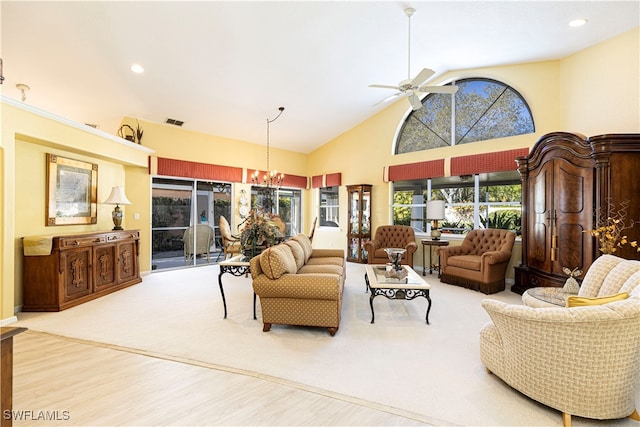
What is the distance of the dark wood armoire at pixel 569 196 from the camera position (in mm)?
3557

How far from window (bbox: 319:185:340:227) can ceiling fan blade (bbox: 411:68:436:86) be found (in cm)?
491

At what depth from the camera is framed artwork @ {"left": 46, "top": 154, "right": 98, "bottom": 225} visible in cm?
435

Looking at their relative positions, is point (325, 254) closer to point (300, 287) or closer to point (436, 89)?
point (300, 287)

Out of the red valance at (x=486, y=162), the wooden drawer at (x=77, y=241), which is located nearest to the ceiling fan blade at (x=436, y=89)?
the red valance at (x=486, y=162)

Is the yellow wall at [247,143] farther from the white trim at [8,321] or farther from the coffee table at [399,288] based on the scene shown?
the coffee table at [399,288]

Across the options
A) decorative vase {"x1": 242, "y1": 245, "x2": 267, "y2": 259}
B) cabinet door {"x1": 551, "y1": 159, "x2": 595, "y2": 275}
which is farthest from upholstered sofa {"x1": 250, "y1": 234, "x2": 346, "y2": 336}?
cabinet door {"x1": 551, "y1": 159, "x2": 595, "y2": 275}

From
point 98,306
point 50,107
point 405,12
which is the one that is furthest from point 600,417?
point 50,107

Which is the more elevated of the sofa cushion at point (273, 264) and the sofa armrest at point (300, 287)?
the sofa cushion at point (273, 264)

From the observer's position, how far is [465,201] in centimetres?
619

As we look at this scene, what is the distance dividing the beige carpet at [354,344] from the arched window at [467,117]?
10.1 feet

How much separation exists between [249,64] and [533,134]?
16.3 feet

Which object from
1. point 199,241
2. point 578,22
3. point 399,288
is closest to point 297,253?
point 399,288

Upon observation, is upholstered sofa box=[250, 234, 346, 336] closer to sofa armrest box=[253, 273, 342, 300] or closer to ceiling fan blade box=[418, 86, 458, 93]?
sofa armrest box=[253, 273, 342, 300]

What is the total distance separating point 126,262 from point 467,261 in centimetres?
590
